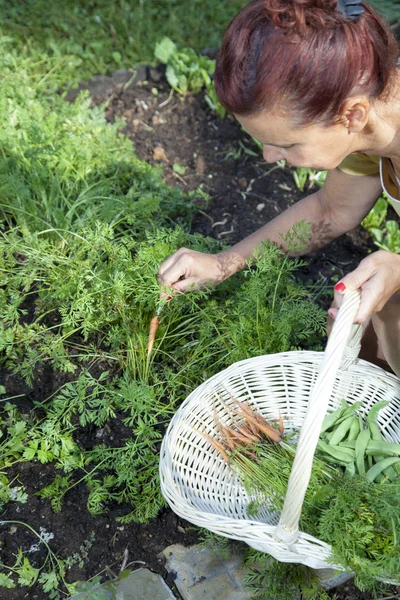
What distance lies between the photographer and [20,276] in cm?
260

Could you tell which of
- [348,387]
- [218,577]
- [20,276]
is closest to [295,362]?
[348,387]

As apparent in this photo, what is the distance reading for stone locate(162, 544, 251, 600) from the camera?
2006mm

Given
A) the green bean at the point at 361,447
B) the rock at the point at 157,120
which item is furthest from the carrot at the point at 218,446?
the rock at the point at 157,120

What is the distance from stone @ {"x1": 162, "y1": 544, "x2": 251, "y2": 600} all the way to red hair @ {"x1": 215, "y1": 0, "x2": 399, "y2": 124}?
135 cm

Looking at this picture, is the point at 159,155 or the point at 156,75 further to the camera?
the point at 156,75

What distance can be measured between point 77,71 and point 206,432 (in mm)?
2839

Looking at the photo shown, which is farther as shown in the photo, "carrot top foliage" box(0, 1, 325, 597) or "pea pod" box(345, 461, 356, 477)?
"carrot top foliage" box(0, 1, 325, 597)

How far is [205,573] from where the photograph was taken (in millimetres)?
2061

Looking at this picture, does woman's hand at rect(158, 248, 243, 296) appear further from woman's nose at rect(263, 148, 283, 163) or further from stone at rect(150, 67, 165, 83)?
stone at rect(150, 67, 165, 83)

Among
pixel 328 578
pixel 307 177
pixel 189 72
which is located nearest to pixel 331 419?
pixel 328 578

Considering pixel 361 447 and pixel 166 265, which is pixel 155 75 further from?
pixel 361 447

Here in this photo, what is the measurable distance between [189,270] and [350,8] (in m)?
0.90

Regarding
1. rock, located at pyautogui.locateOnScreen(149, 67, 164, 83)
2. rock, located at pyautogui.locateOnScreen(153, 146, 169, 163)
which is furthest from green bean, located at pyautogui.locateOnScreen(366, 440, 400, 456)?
Result: rock, located at pyautogui.locateOnScreen(149, 67, 164, 83)

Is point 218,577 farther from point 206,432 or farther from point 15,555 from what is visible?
point 15,555
